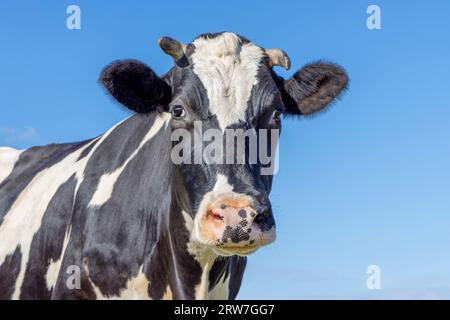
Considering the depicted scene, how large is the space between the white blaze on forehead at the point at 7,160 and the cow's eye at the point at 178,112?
495 cm

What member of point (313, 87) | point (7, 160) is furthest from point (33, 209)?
point (313, 87)

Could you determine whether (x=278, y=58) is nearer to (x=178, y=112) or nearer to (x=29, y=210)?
(x=178, y=112)

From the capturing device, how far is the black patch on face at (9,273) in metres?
10.3

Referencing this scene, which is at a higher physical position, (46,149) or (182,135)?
(182,135)

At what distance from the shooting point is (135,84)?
9102 mm

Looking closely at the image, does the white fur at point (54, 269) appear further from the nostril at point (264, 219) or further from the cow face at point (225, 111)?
the nostril at point (264, 219)

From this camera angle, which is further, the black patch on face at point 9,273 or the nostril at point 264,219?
the black patch on face at point 9,273

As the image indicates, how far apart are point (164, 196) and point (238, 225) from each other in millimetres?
2098

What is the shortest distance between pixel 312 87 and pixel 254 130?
70.6 inches

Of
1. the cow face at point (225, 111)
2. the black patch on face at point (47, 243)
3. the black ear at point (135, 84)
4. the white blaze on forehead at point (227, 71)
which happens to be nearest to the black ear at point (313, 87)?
the cow face at point (225, 111)
